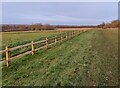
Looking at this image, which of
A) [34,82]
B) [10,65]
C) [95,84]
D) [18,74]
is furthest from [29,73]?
[95,84]

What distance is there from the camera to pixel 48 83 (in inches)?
291

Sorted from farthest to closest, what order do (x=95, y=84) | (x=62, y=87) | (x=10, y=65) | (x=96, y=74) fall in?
(x=10, y=65) → (x=96, y=74) → (x=95, y=84) → (x=62, y=87)

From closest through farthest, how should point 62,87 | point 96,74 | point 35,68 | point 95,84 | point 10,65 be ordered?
point 62,87, point 95,84, point 96,74, point 35,68, point 10,65

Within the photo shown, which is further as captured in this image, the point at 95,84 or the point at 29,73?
the point at 29,73

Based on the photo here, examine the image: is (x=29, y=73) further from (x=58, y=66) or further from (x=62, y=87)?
(x=62, y=87)

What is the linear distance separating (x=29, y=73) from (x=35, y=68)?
3.11 ft

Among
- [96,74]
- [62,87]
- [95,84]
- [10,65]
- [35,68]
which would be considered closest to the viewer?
[62,87]

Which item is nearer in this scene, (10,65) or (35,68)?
(35,68)

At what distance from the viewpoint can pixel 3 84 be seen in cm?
773

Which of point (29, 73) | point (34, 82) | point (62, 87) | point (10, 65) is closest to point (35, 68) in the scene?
point (29, 73)

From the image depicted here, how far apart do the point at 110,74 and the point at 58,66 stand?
95.6 inches

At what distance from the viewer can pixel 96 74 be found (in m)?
8.84

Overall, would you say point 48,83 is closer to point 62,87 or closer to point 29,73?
point 62,87

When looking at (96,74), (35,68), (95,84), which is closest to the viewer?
(95,84)
